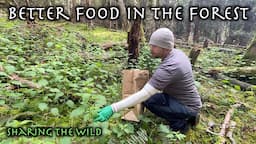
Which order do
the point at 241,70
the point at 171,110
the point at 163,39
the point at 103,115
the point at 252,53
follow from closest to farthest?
the point at 103,115
the point at 163,39
the point at 171,110
the point at 241,70
the point at 252,53

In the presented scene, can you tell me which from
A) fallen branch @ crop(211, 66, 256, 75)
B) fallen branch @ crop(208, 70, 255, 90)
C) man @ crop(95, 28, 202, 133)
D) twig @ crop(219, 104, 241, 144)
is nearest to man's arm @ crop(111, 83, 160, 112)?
man @ crop(95, 28, 202, 133)

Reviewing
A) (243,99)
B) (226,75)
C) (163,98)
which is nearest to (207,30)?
(226,75)

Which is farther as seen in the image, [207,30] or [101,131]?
[207,30]

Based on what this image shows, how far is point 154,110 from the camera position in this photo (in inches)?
146

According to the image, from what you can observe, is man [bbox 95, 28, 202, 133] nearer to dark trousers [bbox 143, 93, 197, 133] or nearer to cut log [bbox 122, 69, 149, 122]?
dark trousers [bbox 143, 93, 197, 133]

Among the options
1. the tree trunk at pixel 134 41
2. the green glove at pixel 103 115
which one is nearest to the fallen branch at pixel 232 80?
the tree trunk at pixel 134 41

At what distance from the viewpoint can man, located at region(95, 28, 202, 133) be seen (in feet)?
10.5

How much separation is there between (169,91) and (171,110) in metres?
0.23

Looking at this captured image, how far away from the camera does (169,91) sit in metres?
3.62

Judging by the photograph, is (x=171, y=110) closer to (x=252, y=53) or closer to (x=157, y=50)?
(x=157, y=50)

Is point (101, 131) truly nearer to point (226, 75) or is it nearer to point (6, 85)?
point (6, 85)

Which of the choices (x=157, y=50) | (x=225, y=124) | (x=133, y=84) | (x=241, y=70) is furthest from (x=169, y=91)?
(x=241, y=70)

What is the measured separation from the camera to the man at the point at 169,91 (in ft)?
10.5

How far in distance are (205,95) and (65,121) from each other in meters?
2.71
